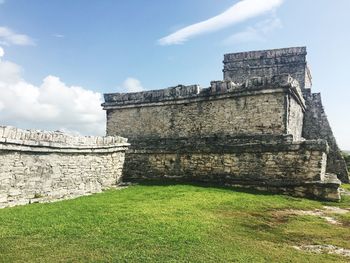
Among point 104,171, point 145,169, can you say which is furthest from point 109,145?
point 145,169

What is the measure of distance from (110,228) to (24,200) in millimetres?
3550

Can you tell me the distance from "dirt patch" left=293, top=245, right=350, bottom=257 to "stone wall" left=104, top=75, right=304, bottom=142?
299 inches

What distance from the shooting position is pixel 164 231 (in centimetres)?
679

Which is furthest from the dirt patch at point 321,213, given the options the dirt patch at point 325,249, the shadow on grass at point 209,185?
the dirt patch at point 325,249

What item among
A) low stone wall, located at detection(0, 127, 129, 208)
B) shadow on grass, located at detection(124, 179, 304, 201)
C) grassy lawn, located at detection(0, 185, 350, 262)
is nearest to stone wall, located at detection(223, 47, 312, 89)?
shadow on grass, located at detection(124, 179, 304, 201)

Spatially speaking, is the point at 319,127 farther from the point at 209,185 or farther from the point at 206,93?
the point at 209,185

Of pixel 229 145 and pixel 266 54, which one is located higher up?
pixel 266 54

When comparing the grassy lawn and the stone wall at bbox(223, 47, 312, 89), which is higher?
the stone wall at bbox(223, 47, 312, 89)

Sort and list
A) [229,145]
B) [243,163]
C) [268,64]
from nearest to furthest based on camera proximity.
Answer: [243,163], [229,145], [268,64]

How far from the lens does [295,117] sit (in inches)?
616

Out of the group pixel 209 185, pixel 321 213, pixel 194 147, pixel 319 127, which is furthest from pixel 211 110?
pixel 321 213

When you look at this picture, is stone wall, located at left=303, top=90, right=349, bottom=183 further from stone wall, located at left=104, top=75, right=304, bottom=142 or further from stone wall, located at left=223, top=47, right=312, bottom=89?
stone wall, located at left=223, top=47, right=312, bottom=89

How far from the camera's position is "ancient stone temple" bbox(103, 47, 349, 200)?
40.1 ft

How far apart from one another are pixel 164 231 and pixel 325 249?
2973 mm
